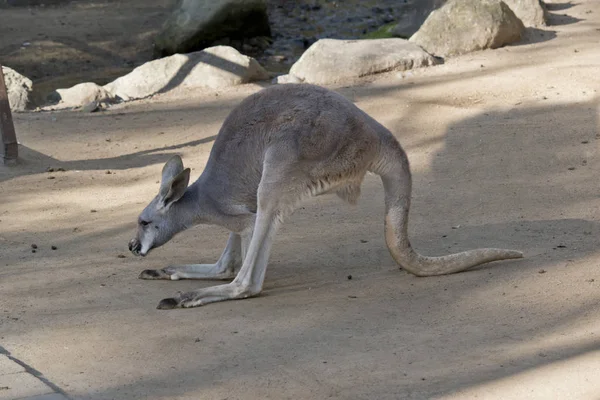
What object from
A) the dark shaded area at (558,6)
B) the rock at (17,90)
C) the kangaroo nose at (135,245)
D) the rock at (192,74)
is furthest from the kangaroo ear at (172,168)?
the dark shaded area at (558,6)

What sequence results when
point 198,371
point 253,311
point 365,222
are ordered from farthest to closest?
point 365,222
point 253,311
point 198,371

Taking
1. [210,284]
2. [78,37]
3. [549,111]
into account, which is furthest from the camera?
[78,37]

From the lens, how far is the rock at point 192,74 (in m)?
10.2

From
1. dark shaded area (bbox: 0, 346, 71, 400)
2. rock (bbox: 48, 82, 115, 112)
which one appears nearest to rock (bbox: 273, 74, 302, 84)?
rock (bbox: 48, 82, 115, 112)

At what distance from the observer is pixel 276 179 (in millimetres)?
4609

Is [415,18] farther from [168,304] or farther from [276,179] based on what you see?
[168,304]

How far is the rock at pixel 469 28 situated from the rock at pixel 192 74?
2.01m

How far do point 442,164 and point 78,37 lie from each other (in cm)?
801

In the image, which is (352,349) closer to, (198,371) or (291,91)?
(198,371)

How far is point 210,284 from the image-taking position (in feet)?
16.8

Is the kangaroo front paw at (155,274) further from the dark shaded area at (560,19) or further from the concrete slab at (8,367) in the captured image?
the dark shaded area at (560,19)

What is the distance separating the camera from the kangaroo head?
Result: 15.9ft

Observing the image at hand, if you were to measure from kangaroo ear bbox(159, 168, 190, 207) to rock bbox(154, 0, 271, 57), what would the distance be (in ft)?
27.8

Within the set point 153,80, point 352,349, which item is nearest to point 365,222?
point 352,349
